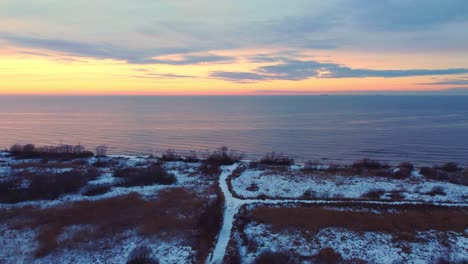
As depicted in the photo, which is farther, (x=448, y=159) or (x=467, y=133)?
(x=467, y=133)

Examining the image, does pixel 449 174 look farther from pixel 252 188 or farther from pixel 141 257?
pixel 141 257

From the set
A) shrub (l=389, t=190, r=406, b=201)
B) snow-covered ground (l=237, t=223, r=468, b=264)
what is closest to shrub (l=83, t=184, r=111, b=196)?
snow-covered ground (l=237, t=223, r=468, b=264)

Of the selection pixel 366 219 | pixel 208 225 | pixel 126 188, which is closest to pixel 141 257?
pixel 208 225

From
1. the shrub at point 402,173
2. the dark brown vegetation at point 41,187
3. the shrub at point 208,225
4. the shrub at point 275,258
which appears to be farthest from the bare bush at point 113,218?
the shrub at point 402,173

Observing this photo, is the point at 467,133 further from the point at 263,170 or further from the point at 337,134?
the point at 263,170

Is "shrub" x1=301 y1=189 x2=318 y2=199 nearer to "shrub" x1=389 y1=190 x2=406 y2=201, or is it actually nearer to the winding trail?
the winding trail

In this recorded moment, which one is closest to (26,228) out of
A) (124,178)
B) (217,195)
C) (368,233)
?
(124,178)

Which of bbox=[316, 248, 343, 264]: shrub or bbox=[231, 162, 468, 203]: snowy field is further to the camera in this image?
bbox=[231, 162, 468, 203]: snowy field
